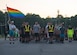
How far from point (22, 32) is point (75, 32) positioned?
20.4 feet

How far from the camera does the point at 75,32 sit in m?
29.8

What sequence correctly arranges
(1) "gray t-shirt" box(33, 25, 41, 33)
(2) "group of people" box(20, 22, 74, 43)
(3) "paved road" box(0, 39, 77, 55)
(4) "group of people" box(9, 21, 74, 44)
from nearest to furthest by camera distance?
(3) "paved road" box(0, 39, 77, 55), (4) "group of people" box(9, 21, 74, 44), (2) "group of people" box(20, 22, 74, 43), (1) "gray t-shirt" box(33, 25, 41, 33)

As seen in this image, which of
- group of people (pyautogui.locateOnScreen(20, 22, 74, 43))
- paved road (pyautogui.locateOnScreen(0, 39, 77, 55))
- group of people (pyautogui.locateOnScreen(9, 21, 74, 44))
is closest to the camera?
paved road (pyautogui.locateOnScreen(0, 39, 77, 55))

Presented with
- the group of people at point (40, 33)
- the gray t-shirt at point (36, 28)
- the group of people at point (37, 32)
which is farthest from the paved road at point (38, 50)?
the gray t-shirt at point (36, 28)

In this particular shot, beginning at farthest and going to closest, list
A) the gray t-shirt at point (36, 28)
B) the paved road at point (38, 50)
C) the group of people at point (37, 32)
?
the gray t-shirt at point (36, 28) < the group of people at point (37, 32) < the paved road at point (38, 50)

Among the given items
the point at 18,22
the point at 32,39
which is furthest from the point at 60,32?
the point at 18,22

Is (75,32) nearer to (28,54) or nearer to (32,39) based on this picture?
(32,39)

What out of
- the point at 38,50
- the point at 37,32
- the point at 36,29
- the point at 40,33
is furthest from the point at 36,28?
the point at 38,50

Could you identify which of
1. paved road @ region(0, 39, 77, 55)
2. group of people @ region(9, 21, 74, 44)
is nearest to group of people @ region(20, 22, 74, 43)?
group of people @ region(9, 21, 74, 44)

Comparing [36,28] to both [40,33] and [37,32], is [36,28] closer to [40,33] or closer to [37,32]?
[37,32]

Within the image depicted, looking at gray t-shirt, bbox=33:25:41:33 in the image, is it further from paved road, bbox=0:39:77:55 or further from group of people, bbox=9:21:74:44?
paved road, bbox=0:39:77:55

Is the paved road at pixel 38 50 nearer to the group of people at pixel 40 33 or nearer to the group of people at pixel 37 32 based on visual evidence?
the group of people at pixel 37 32

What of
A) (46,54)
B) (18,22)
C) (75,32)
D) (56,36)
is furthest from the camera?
(18,22)

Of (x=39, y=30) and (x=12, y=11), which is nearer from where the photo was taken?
(x=39, y=30)
